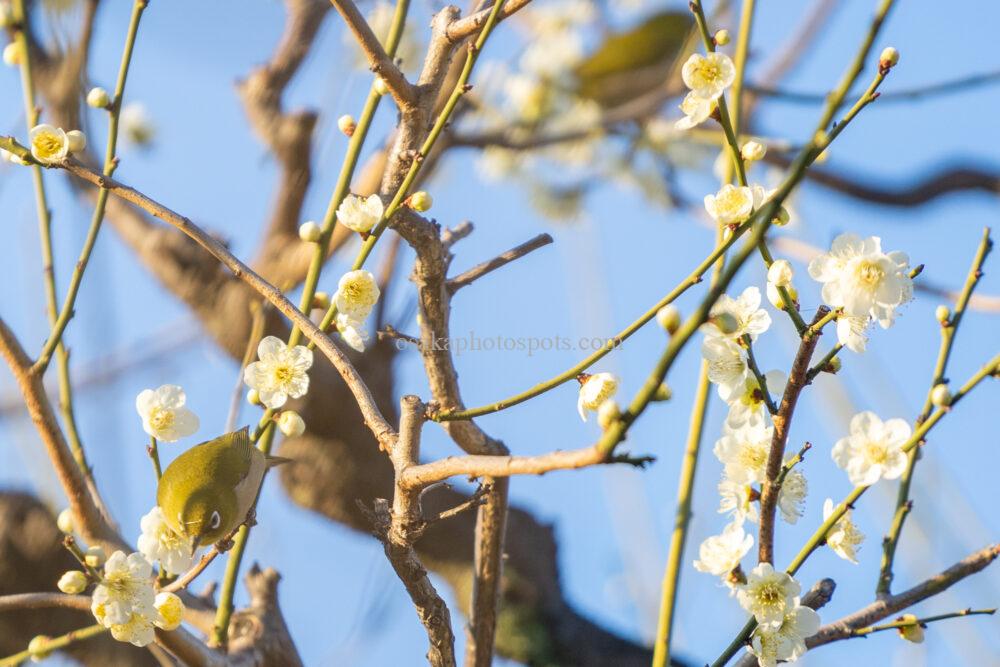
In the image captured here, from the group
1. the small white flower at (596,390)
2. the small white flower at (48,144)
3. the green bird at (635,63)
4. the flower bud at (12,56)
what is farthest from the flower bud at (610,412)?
the green bird at (635,63)

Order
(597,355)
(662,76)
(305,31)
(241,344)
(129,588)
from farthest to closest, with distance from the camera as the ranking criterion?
1. (662,76)
2. (305,31)
3. (241,344)
4. (129,588)
5. (597,355)

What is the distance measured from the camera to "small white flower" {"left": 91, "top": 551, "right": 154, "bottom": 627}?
77cm

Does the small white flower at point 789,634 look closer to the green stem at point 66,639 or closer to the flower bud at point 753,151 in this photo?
the flower bud at point 753,151

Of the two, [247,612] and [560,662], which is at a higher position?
[560,662]

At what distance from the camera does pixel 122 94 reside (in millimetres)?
964

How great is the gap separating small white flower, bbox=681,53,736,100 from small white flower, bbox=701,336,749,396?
20 centimetres

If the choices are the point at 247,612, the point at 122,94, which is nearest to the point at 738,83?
the point at 122,94

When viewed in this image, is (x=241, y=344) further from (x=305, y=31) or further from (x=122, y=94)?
(x=122, y=94)

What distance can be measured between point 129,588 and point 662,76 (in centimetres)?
206

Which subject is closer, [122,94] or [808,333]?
[808,333]

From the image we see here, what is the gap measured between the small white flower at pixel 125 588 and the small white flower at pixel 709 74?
59 centimetres

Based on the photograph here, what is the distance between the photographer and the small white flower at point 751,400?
772mm

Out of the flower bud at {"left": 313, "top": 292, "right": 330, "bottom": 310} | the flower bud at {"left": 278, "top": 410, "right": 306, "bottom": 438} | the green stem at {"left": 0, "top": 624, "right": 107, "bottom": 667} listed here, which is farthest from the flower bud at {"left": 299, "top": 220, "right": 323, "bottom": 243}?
the green stem at {"left": 0, "top": 624, "right": 107, "bottom": 667}

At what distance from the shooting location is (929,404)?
79cm
